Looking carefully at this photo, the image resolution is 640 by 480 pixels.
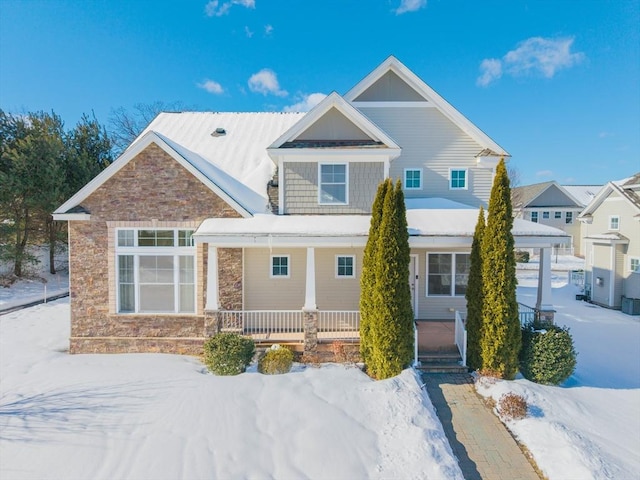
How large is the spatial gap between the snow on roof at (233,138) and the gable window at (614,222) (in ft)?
62.2

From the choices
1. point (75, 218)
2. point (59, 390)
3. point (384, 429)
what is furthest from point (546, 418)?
point (75, 218)

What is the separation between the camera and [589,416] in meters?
7.03

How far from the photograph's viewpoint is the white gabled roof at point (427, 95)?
458 inches

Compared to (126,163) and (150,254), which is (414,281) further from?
(126,163)

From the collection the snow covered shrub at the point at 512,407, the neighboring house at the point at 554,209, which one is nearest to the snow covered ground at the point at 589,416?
the snow covered shrub at the point at 512,407

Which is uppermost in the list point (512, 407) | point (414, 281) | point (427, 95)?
point (427, 95)

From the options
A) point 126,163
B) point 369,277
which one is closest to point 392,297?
point 369,277

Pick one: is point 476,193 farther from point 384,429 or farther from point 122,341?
point 122,341

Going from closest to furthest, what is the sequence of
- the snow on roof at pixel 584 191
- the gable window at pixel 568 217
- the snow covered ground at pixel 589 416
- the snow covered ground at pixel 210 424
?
1. the snow covered ground at pixel 210 424
2. the snow covered ground at pixel 589 416
3. the gable window at pixel 568 217
4. the snow on roof at pixel 584 191

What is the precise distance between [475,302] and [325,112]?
734cm

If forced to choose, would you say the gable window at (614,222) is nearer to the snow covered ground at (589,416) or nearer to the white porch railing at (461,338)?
the snow covered ground at (589,416)

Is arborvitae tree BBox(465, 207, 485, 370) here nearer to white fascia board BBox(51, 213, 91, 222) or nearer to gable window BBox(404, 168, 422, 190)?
gable window BBox(404, 168, 422, 190)

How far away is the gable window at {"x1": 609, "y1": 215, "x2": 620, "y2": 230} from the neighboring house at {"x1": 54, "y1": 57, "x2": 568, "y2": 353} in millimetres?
12875

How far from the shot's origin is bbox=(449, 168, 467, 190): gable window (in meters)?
12.1
